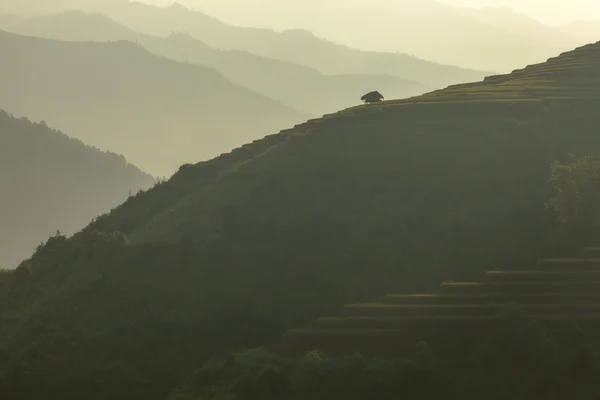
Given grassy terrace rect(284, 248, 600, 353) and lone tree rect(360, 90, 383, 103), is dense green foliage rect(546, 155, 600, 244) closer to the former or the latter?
grassy terrace rect(284, 248, 600, 353)

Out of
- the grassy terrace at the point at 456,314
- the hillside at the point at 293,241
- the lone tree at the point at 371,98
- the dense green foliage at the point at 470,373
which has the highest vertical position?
the lone tree at the point at 371,98

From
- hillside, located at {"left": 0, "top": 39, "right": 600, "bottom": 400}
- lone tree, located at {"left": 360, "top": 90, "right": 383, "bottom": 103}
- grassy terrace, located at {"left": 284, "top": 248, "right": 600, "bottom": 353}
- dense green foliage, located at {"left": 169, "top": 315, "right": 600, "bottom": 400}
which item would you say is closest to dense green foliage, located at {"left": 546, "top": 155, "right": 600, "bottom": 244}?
hillside, located at {"left": 0, "top": 39, "right": 600, "bottom": 400}

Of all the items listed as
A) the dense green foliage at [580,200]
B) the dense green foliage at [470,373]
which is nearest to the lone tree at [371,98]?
the dense green foliage at [580,200]

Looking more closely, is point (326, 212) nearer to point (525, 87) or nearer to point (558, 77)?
point (525, 87)

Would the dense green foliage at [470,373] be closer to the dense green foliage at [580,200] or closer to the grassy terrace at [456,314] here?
the grassy terrace at [456,314]

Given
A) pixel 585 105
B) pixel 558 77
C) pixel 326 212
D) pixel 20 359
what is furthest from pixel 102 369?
pixel 558 77

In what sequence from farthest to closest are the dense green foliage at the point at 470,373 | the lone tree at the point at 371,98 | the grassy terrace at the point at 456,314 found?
1. the lone tree at the point at 371,98
2. the grassy terrace at the point at 456,314
3. the dense green foliage at the point at 470,373
